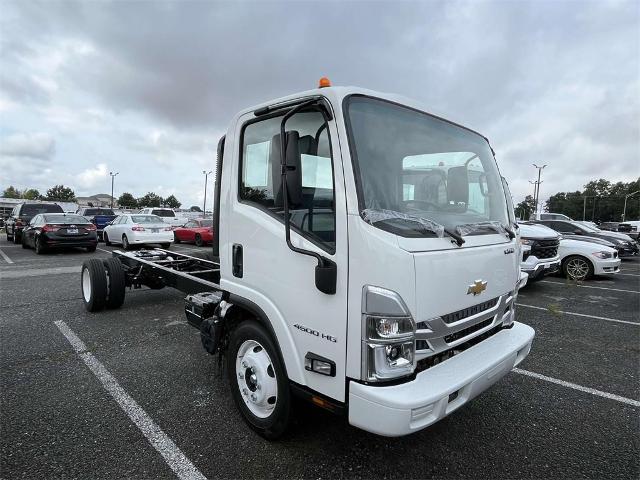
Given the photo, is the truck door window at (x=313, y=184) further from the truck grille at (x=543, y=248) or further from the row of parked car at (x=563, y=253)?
the truck grille at (x=543, y=248)

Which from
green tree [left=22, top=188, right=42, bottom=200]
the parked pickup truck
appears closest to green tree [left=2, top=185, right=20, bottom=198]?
green tree [left=22, top=188, right=42, bottom=200]

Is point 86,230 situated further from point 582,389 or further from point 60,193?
point 60,193

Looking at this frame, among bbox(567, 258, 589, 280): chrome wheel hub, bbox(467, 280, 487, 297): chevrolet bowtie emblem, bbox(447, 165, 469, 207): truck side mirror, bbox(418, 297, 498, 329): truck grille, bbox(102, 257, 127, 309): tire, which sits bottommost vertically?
bbox(567, 258, 589, 280): chrome wheel hub

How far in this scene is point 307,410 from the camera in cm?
270

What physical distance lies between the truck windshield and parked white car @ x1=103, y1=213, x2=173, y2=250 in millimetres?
14643

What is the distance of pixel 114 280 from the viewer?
19.3ft

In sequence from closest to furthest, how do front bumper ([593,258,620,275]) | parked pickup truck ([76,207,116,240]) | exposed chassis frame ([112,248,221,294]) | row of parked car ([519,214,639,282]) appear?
exposed chassis frame ([112,248,221,294])
row of parked car ([519,214,639,282])
front bumper ([593,258,620,275])
parked pickup truck ([76,207,116,240])

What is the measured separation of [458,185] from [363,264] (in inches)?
50.7

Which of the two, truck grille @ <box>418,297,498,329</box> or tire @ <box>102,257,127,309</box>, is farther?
tire @ <box>102,257,127,309</box>

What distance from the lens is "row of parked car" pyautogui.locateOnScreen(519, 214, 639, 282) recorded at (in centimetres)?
801

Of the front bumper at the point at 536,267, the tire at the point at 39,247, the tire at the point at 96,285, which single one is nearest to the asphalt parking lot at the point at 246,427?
the tire at the point at 96,285

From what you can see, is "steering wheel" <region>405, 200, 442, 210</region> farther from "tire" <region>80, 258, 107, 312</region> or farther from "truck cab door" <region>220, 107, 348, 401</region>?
"tire" <region>80, 258, 107, 312</region>

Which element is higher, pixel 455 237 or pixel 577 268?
pixel 455 237

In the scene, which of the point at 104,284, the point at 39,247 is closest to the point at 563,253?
the point at 104,284
